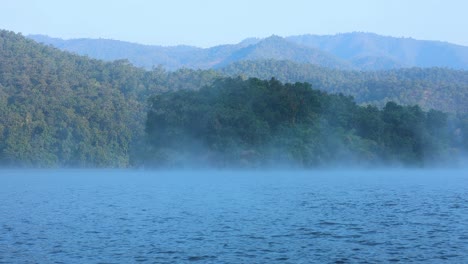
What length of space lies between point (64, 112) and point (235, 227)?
3746 inches

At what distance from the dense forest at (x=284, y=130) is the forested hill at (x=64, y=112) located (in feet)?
55.6

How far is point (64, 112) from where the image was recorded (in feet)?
392

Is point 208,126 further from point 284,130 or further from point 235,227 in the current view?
point 235,227

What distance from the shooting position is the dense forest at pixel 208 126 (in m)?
99.6

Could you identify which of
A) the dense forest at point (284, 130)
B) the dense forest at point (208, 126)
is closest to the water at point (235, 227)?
the dense forest at point (284, 130)

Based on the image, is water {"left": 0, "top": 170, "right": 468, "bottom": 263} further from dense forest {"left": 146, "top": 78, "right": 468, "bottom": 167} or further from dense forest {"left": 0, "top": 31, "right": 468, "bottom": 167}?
dense forest {"left": 0, "top": 31, "right": 468, "bottom": 167}

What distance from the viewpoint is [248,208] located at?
3941cm

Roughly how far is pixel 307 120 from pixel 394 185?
4351 centimetres

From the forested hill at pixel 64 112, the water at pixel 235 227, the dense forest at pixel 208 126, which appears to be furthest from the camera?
the forested hill at pixel 64 112

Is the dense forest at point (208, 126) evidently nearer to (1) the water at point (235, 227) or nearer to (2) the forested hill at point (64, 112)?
(2) the forested hill at point (64, 112)

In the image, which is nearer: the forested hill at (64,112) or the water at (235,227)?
the water at (235,227)

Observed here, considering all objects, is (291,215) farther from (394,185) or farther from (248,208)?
(394,185)

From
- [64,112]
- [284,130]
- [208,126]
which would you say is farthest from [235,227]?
[64,112]

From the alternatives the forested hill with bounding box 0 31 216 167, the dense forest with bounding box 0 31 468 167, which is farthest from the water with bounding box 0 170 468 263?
the forested hill with bounding box 0 31 216 167
